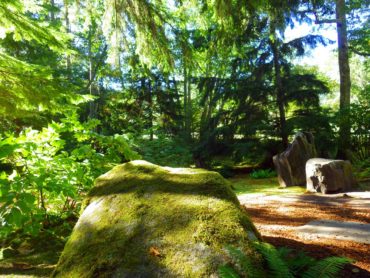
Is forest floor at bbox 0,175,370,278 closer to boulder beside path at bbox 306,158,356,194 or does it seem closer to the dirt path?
the dirt path

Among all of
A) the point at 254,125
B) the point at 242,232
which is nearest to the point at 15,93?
the point at 242,232

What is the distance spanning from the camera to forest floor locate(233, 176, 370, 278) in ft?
9.03

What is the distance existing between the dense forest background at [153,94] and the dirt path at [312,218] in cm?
207

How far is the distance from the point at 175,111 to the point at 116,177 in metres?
15.9

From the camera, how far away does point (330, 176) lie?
7281 millimetres

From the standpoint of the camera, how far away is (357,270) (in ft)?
7.53

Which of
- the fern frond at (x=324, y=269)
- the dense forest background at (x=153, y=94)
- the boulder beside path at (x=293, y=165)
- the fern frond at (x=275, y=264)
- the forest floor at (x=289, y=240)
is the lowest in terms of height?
the forest floor at (x=289, y=240)

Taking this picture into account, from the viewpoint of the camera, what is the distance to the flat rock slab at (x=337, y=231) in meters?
3.39

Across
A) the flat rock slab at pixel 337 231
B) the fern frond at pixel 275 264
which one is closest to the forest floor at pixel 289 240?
the flat rock slab at pixel 337 231

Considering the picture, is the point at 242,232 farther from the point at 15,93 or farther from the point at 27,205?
the point at 15,93

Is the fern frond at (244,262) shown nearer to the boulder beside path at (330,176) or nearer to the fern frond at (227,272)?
the fern frond at (227,272)

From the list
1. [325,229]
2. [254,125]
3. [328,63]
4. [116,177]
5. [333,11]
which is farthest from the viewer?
[328,63]

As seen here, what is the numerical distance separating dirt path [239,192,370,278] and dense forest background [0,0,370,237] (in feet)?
6.79

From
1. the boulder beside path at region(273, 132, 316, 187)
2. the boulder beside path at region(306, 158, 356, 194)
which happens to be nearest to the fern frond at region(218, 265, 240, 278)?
the boulder beside path at region(306, 158, 356, 194)
